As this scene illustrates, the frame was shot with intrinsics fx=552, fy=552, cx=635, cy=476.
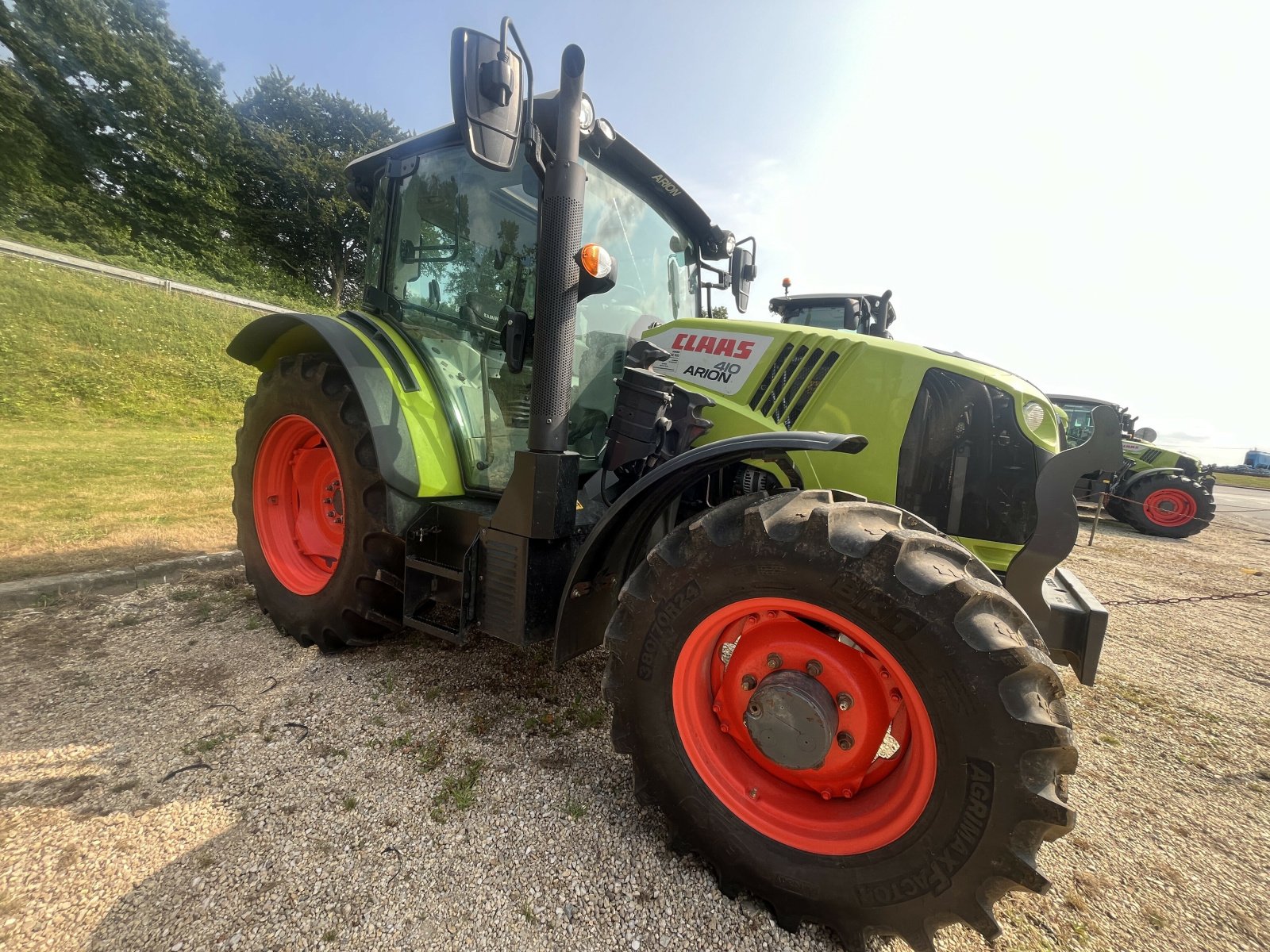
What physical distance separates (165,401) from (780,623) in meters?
13.3

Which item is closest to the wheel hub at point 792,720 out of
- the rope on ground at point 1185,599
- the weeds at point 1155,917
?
the weeds at point 1155,917

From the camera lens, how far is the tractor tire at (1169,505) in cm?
889

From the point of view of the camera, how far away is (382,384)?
2.49 m

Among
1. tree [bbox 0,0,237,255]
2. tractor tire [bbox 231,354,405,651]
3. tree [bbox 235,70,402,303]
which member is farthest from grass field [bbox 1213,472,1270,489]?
tree [bbox 0,0,237,255]

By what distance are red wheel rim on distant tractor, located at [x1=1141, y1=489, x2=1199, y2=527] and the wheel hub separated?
11.1 m

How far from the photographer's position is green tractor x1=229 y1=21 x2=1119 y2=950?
1341 mm

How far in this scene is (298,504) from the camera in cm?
317

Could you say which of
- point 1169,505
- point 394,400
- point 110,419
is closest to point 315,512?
point 394,400

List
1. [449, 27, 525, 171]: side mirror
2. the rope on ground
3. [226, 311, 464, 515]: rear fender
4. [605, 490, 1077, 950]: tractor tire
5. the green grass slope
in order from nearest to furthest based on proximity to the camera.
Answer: [605, 490, 1077, 950]: tractor tire
[449, 27, 525, 171]: side mirror
[226, 311, 464, 515]: rear fender
the rope on ground
the green grass slope

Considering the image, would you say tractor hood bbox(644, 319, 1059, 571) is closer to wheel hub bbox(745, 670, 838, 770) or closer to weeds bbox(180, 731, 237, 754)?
wheel hub bbox(745, 670, 838, 770)

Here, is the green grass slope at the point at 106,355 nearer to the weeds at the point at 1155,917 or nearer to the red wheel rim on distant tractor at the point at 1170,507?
the weeds at the point at 1155,917

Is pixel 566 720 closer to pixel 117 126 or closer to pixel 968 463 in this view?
pixel 968 463

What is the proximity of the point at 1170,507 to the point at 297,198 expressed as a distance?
33942 millimetres

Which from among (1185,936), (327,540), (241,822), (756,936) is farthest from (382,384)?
(1185,936)
